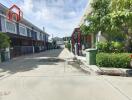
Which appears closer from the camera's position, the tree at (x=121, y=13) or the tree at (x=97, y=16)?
the tree at (x=121, y=13)

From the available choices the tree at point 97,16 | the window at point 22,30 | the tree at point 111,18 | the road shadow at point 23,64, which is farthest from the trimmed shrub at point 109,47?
the window at point 22,30

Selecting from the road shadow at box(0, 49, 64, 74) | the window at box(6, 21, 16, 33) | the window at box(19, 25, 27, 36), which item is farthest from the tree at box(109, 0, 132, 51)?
the window at box(19, 25, 27, 36)

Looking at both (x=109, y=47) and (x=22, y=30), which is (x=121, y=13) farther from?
(x=22, y=30)

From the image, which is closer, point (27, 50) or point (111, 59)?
point (111, 59)

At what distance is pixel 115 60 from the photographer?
12.9 metres

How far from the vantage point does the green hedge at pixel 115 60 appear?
41.5 feet

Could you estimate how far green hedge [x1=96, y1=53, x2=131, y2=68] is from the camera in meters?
12.7

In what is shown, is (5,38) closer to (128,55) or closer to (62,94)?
(128,55)

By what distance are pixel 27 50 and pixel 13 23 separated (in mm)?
9427

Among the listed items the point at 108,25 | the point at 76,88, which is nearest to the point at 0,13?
the point at 108,25

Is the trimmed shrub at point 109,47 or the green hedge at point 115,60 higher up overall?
the trimmed shrub at point 109,47

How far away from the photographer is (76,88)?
8.70m

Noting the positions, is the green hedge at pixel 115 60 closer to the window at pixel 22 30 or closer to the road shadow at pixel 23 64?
the road shadow at pixel 23 64

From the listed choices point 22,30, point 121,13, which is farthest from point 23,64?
point 22,30
